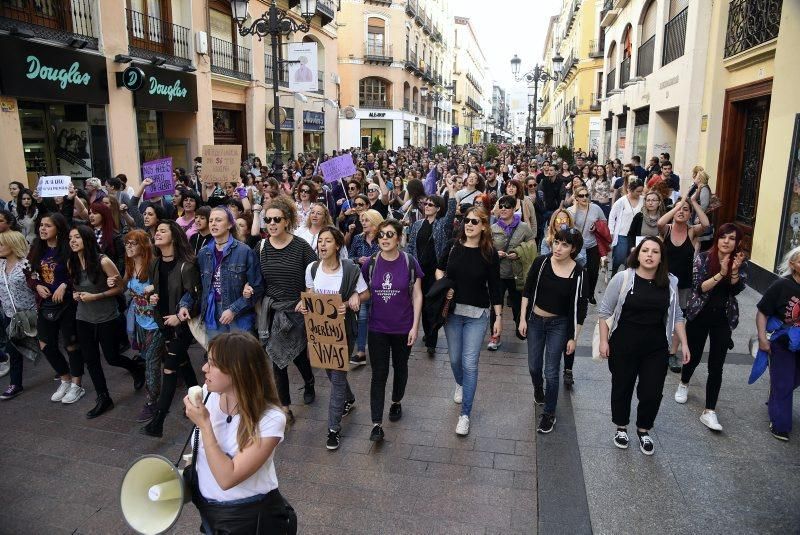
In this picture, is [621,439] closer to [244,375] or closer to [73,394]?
[244,375]

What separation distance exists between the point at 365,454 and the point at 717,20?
38.9ft

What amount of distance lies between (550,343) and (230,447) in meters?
3.17

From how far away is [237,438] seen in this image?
2441 millimetres

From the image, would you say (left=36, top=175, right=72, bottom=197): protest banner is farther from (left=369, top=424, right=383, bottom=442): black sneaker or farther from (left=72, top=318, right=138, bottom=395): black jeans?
(left=369, top=424, right=383, bottom=442): black sneaker

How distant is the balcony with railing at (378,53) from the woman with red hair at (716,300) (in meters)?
42.5

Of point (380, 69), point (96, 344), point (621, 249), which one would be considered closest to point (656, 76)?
point (621, 249)

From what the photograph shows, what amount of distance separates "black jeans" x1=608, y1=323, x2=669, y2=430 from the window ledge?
743 cm

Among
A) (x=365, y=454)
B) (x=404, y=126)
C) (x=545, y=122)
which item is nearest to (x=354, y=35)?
(x=404, y=126)

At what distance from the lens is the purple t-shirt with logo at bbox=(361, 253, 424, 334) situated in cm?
475

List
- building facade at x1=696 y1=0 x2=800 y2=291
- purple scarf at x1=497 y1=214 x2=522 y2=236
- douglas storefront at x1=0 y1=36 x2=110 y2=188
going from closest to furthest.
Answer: purple scarf at x1=497 y1=214 x2=522 y2=236 → building facade at x1=696 y1=0 x2=800 y2=291 → douglas storefront at x1=0 y1=36 x2=110 y2=188

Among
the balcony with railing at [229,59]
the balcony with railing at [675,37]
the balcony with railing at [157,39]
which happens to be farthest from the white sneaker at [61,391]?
the balcony with railing at [229,59]

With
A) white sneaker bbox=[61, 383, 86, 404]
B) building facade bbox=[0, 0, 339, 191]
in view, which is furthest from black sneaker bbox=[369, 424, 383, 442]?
building facade bbox=[0, 0, 339, 191]

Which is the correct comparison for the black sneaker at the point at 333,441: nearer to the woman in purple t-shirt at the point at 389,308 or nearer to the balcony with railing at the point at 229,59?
the woman in purple t-shirt at the point at 389,308

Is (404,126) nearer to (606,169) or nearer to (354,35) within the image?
(354,35)
